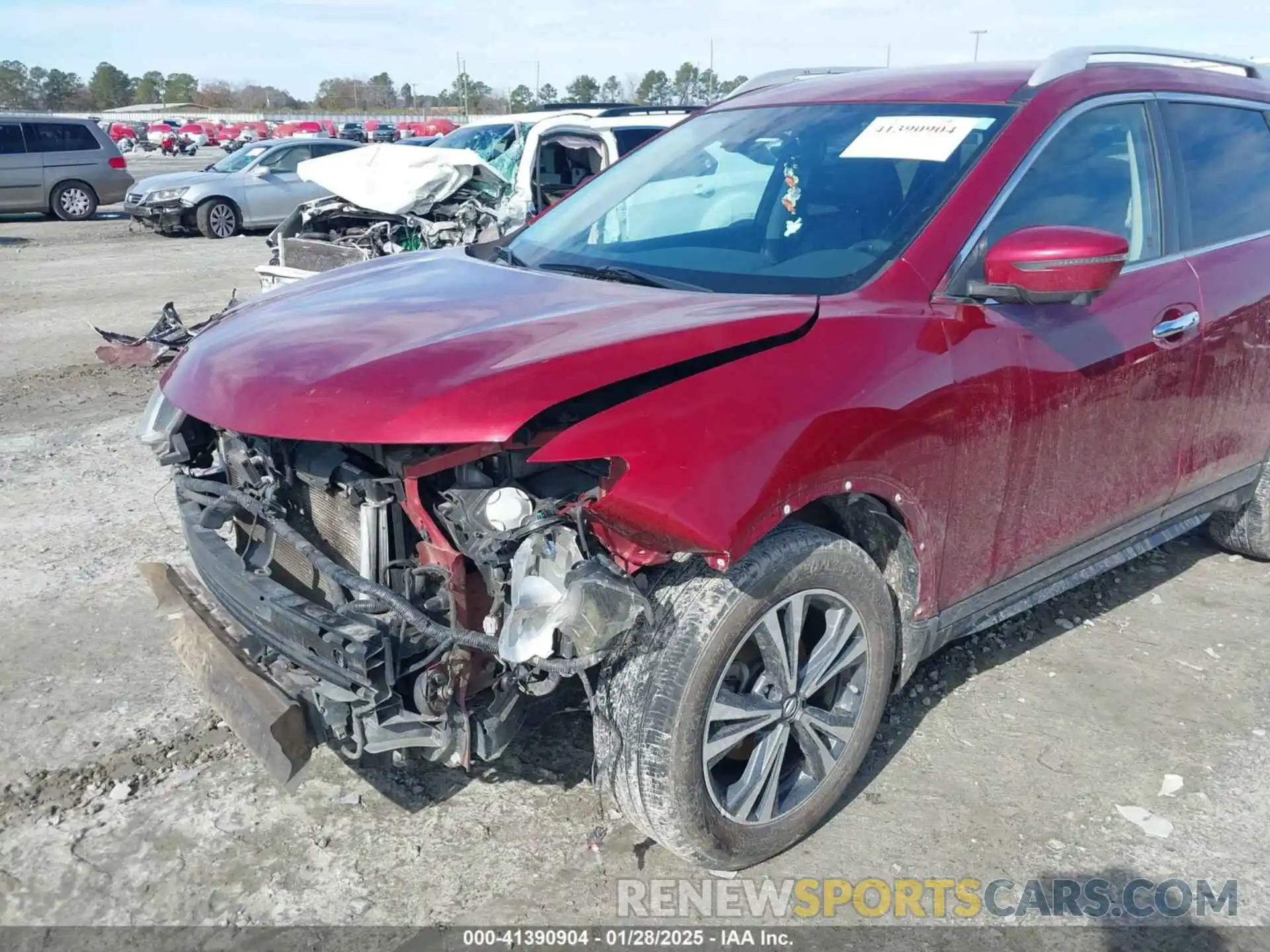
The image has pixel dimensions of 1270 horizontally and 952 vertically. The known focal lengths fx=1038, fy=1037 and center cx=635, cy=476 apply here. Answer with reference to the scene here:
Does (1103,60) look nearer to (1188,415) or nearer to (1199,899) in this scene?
(1188,415)

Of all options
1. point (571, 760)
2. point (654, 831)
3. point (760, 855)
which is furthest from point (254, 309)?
point (760, 855)

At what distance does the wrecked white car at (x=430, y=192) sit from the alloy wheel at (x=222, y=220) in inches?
341

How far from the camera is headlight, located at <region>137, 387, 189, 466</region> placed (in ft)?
10.2

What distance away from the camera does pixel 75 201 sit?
18703 millimetres

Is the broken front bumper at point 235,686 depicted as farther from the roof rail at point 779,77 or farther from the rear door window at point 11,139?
the rear door window at point 11,139

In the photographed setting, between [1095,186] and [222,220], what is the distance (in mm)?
16098

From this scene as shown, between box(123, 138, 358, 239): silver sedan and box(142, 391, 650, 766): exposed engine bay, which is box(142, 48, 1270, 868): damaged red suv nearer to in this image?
box(142, 391, 650, 766): exposed engine bay

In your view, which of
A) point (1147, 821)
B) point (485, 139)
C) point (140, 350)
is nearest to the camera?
point (1147, 821)

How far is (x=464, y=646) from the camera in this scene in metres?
2.35

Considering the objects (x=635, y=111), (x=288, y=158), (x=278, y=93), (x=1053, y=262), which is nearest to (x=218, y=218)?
(x=288, y=158)

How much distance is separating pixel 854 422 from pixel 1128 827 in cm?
146

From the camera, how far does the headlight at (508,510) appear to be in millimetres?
2359
